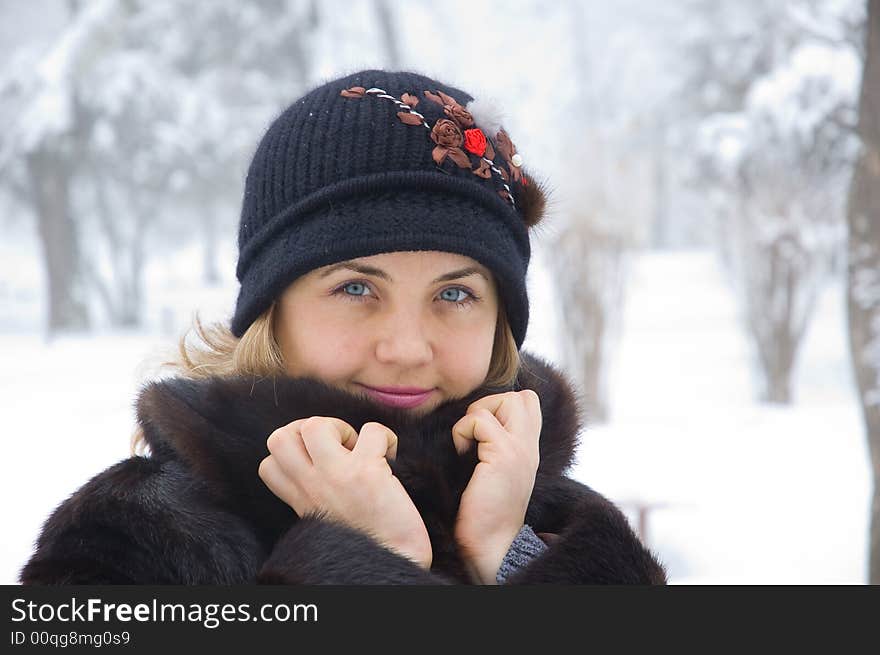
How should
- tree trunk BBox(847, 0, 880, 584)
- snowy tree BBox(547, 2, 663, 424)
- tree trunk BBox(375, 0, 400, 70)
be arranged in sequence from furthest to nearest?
1. tree trunk BBox(375, 0, 400, 70)
2. snowy tree BBox(547, 2, 663, 424)
3. tree trunk BBox(847, 0, 880, 584)

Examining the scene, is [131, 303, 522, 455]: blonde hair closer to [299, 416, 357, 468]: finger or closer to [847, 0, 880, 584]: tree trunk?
[299, 416, 357, 468]: finger

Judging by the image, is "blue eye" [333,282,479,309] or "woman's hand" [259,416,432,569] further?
"blue eye" [333,282,479,309]

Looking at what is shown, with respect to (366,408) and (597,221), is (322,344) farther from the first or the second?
(597,221)

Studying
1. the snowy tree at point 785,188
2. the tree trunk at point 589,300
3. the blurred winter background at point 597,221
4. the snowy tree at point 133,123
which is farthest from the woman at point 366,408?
the snowy tree at point 133,123

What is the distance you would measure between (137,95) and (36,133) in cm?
114

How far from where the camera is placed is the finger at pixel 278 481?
97cm

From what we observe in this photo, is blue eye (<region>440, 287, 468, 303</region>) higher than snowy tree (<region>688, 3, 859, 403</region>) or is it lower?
lower

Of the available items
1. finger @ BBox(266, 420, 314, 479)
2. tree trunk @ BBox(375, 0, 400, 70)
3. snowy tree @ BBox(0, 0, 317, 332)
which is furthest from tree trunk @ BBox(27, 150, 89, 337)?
finger @ BBox(266, 420, 314, 479)

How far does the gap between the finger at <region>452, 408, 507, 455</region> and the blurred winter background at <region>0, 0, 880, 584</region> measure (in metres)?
0.49

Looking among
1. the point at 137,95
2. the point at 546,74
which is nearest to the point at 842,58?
the point at 546,74

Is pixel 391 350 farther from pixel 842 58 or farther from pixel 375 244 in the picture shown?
pixel 842 58

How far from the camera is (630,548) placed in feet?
3.57

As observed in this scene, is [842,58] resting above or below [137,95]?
below

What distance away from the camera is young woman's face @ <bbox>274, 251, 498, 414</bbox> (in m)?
1.09
